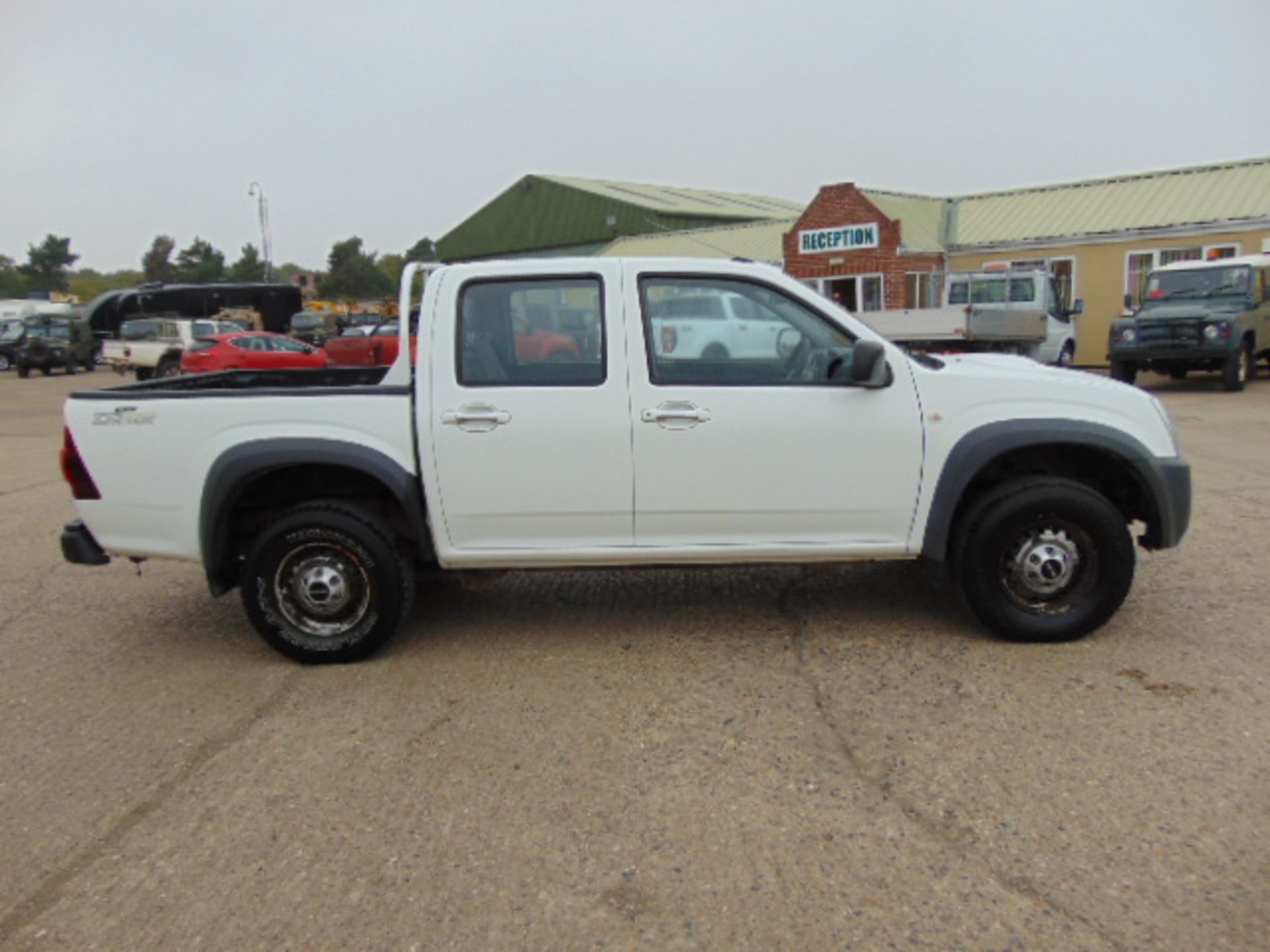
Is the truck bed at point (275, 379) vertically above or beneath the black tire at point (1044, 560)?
above

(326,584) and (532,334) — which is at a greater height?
(532,334)

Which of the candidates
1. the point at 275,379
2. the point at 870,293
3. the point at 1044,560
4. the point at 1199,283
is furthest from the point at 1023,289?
the point at 275,379

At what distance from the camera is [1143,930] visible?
2.47m

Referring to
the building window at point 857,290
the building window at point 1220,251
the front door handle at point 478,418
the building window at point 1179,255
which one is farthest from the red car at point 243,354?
the building window at point 1220,251

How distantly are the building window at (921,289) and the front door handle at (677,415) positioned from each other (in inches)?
824

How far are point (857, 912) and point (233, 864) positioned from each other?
189cm

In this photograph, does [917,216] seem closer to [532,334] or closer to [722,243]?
[722,243]

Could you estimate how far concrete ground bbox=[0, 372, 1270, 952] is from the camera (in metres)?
2.60

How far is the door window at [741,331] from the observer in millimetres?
4273

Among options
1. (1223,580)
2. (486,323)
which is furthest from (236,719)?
(1223,580)

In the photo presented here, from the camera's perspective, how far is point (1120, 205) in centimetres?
2339

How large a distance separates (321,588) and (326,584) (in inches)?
1.1

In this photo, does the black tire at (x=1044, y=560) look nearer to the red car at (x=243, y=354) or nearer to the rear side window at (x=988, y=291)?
the rear side window at (x=988, y=291)

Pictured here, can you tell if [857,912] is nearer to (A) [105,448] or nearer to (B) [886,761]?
(B) [886,761]
